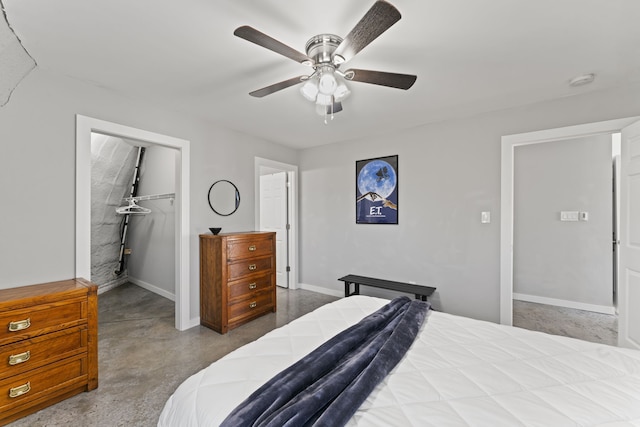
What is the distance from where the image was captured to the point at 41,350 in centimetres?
178

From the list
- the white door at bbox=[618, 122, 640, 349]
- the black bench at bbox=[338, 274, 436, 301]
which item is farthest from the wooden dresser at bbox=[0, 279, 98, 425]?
the white door at bbox=[618, 122, 640, 349]

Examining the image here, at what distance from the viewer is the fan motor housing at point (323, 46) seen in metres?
1.66

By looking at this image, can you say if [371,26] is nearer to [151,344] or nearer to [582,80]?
[582,80]

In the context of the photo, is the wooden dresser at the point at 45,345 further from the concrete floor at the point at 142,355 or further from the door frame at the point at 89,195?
the door frame at the point at 89,195

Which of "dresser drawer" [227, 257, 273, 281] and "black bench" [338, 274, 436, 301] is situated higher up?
"dresser drawer" [227, 257, 273, 281]

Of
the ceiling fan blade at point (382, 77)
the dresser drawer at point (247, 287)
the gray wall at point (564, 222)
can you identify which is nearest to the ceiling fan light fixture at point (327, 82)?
the ceiling fan blade at point (382, 77)

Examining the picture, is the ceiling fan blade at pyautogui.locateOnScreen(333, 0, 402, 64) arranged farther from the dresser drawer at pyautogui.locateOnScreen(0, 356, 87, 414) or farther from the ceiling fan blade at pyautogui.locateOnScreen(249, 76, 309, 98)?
the dresser drawer at pyautogui.locateOnScreen(0, 356, 87, 414)

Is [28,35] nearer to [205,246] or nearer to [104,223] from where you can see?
[205,246]

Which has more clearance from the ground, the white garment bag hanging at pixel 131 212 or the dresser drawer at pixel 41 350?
the white garment bag hanging at pixel 131 212

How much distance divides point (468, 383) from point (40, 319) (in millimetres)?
2553

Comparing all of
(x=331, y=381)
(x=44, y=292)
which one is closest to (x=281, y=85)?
(x=331, y=381)

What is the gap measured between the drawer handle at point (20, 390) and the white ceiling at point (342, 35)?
222cm

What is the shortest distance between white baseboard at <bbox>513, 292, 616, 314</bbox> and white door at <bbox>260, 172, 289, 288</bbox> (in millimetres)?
3652

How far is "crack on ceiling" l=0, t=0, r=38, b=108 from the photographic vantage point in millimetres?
1791
